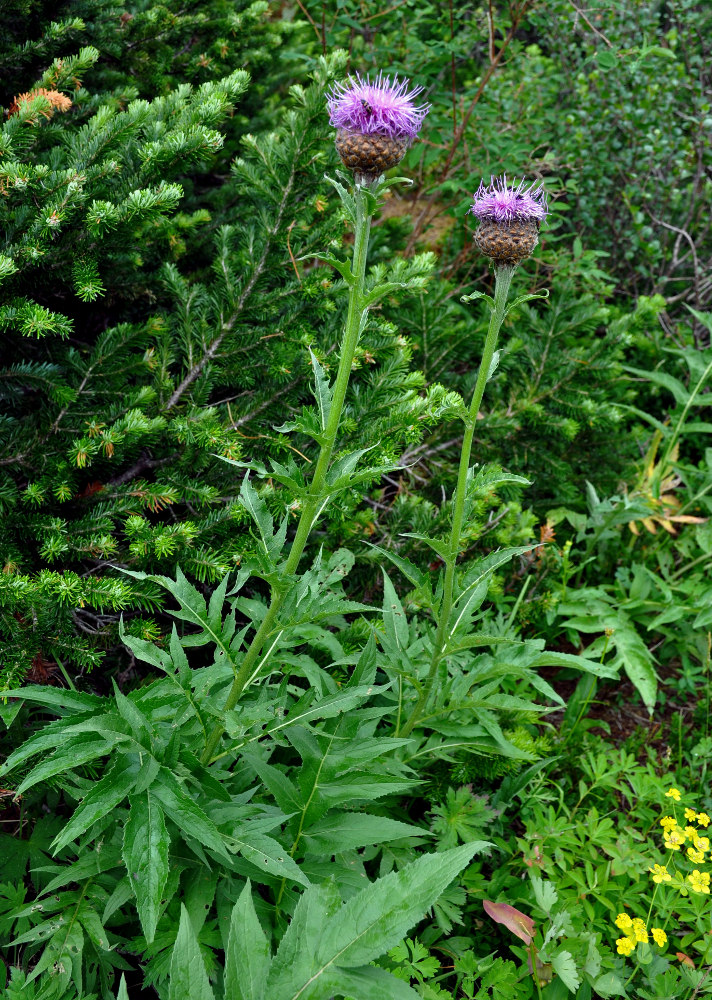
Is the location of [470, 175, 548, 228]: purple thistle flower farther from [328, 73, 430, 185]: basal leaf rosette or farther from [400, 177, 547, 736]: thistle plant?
[328, 73, 430, 185]: basal leaf rosette

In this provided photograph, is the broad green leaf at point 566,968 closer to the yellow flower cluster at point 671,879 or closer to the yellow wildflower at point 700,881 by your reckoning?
the yellow flower cluster at point 671,879

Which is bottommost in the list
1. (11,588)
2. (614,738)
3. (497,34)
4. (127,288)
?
(614,738)

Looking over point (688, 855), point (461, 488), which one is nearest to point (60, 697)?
point (461, 488)

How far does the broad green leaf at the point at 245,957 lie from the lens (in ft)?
4.90

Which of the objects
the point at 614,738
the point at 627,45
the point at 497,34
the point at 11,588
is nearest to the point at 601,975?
the point at 614,738

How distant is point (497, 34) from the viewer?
583 centimetres

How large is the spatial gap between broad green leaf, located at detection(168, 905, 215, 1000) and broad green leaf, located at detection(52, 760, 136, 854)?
365mm

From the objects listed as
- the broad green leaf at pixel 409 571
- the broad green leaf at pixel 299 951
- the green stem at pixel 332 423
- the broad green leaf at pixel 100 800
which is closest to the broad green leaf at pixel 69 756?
the broad green leaf at pixel 100 800

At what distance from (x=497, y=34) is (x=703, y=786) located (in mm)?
5504

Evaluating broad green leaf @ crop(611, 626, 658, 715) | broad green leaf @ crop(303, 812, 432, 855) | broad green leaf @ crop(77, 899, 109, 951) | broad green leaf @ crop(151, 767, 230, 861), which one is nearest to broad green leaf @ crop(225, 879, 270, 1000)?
broad green leaf @ crop(151, 767, 230, 861)

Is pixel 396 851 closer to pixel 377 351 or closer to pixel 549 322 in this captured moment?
pixel 377 351

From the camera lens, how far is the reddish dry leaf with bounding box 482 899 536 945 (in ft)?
7.70

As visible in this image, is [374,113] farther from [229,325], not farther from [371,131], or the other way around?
[229,325]

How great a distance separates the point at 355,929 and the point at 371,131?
1781 millimetres
